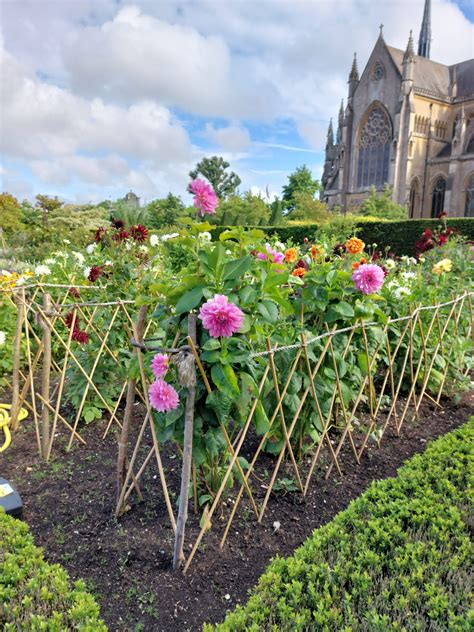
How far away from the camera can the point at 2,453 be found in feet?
10.7

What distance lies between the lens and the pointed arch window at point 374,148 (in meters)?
35.5

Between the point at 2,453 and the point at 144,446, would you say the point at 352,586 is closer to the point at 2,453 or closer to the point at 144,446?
the point at 144,446

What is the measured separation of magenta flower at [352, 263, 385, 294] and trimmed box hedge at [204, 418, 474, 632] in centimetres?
116

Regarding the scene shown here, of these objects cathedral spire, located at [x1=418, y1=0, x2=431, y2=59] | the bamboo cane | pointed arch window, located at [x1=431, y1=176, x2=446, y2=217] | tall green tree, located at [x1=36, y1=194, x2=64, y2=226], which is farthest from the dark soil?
cathedral spire, located at [x1=418, y1=0, x2=431, y2=59]

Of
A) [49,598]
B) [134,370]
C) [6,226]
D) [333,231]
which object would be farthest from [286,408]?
[6,226]

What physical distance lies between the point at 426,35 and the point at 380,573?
58.2 metres

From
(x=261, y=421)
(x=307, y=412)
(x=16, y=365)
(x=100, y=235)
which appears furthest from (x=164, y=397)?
(x=100, y=235)

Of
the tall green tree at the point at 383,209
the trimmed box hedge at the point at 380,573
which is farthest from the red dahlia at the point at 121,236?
the tall green tree at the point at 383,209

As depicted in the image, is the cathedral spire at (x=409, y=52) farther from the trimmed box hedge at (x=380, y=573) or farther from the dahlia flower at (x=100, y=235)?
the trimmed box hedge at (x=380, y=573)

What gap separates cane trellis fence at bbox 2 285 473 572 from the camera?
235 centimetres

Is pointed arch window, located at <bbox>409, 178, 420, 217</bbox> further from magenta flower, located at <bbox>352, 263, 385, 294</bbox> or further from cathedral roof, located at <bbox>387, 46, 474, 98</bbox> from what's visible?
magenta flower, located at <bbox>352, 263, 385, 294</bbox>

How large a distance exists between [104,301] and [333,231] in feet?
41.1

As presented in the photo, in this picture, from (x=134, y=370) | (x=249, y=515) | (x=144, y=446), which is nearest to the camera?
(x=134, y=370)

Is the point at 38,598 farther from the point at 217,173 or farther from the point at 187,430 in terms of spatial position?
the point at 217,173
